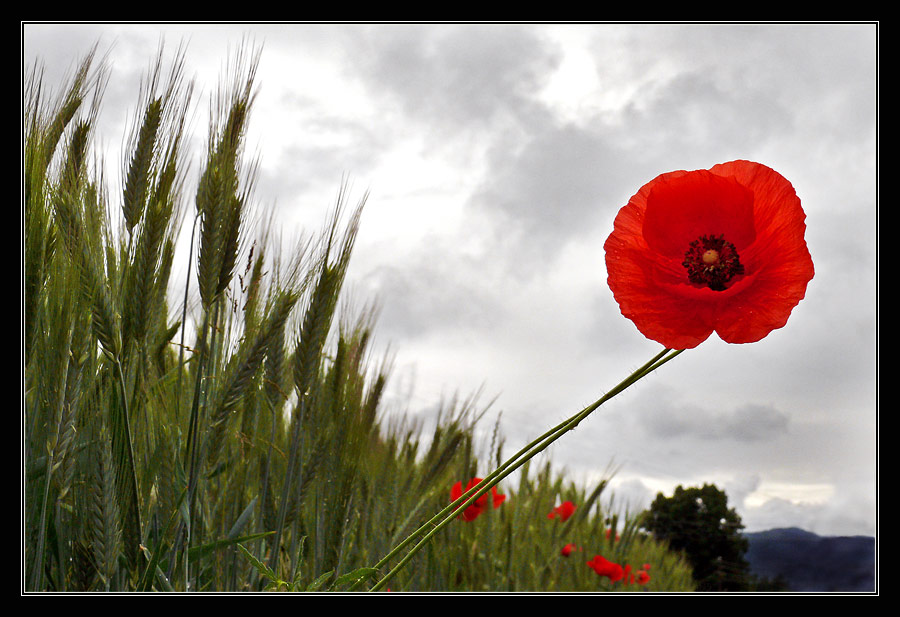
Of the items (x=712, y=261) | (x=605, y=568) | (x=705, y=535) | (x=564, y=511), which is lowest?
(x=705, y=535)

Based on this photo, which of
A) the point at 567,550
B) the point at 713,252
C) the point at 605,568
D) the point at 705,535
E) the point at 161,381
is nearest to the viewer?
the point at 713,252

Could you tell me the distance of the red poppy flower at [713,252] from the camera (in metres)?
0.54

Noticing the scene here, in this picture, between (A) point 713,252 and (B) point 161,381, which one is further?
(B) point 161,381

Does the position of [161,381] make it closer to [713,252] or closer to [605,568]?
[713,252]

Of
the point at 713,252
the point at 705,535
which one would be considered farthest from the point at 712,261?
the point at 705,535

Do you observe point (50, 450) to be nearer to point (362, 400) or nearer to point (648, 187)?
point (362, 400)

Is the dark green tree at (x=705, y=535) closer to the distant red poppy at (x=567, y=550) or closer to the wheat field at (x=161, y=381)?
the distant red poppy at (x=567, y=550)

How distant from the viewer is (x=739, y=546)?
5.85m

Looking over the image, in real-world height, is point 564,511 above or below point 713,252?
below

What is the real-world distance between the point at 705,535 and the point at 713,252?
583 cm

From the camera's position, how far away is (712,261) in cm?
59

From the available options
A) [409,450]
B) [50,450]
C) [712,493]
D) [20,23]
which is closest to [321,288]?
[50,450]

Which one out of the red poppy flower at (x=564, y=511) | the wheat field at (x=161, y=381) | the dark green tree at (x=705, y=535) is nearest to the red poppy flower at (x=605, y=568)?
the red poppy flower at (x=564, y=511)

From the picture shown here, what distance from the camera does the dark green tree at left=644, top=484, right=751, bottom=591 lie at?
215 inches
